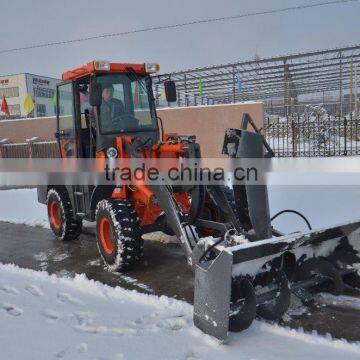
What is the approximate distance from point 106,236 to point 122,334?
6.74 feet

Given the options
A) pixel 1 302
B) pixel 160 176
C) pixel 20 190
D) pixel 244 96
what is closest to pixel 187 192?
pixel 160 176

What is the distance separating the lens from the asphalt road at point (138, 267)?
3.63 m

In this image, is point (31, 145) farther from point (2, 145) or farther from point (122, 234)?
point (122, 234)

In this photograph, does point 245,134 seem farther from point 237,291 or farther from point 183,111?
point 183,111

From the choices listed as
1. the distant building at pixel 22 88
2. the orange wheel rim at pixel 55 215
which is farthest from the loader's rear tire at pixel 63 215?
the distant building at pixel 22 88

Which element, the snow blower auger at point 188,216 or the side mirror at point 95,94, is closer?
the snow blower auger at point 188,216

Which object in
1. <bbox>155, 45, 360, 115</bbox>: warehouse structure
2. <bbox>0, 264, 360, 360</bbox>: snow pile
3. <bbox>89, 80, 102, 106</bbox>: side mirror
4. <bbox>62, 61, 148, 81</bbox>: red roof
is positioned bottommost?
<bbox>0, 264, 360, 360</bbox>: snow pile

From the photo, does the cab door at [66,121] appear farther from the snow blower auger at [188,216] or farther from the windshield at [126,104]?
the windshield at [126,104]

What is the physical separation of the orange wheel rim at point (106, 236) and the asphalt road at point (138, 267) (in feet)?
0.87

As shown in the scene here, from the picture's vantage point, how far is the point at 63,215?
6.52 m

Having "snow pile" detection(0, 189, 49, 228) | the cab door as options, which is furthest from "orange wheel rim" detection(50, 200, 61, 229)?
"snow pile" detection(0, 189, 49, 228)

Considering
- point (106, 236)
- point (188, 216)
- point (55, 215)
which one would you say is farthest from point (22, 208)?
point (188, 216)

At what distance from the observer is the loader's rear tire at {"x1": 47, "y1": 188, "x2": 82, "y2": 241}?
6535mm

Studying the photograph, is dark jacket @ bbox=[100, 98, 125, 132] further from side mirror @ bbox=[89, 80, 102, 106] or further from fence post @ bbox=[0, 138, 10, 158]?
fence post @ bbox=[0, 138, 10, 158]
